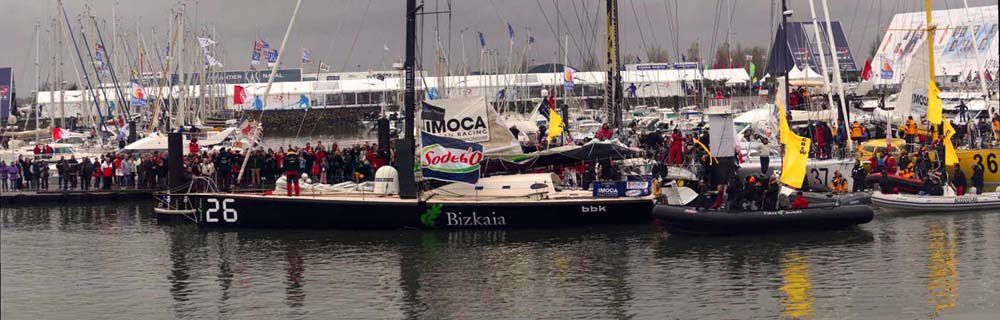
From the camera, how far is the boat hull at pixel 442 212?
30.8 meters

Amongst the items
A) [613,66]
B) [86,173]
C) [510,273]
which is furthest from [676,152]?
[86,173]

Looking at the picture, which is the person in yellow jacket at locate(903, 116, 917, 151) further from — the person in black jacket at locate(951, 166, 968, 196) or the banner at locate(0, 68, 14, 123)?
the banner at locate(0, 68, 14, 123)

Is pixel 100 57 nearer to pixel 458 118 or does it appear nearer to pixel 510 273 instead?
pixel 458 118

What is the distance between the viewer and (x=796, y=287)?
24.0 meters

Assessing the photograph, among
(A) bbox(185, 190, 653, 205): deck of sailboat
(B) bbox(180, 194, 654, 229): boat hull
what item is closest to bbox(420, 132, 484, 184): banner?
(A) bbox(185, 190, 653, 205): deck of sailboat

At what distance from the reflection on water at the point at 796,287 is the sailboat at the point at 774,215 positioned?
1.58 m

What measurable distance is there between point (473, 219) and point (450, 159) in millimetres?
1640

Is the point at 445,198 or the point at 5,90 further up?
the point at 5,90

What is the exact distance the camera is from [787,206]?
29.7 metres

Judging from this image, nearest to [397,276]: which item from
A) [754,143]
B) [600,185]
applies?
[600,185]

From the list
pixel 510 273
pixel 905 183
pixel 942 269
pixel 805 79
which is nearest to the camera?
pixel 942 269

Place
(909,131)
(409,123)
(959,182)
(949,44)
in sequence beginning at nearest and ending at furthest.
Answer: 1. (409,123)
2. (959,182)
3. (909,131)
4. (949,44)

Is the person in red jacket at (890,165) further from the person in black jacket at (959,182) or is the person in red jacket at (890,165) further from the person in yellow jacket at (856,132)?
the person in yellow jacket at (856,132)

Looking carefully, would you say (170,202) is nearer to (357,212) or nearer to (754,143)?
(357,212)
